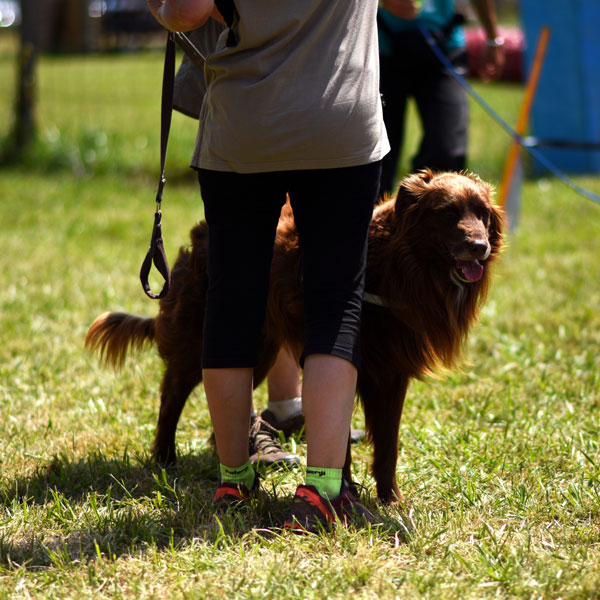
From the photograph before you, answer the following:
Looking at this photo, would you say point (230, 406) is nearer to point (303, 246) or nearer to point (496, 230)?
point (303, 246)

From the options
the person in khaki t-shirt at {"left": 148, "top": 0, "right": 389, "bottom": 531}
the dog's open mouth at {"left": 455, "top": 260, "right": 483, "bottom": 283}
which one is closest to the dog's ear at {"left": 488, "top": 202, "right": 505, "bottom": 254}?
the dog's open mouth at {"left": 455, "top": 260, "right": 483, "bottom": 283}

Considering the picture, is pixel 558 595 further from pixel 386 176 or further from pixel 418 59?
pixel 418 59

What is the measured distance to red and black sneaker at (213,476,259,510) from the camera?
2430 mm

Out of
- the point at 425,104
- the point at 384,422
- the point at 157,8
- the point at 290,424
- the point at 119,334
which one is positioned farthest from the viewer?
the point at 425,104

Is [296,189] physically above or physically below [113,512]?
above

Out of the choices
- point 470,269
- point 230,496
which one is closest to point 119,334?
point 230,496

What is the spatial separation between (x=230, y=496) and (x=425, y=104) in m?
2.03

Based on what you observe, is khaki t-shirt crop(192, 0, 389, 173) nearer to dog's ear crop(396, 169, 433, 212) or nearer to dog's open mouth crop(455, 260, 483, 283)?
dog's ear crop(396, 169, 433, 212)

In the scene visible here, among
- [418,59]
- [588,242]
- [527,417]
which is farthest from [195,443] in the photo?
[588,242]

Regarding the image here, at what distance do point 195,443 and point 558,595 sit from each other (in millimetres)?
1546

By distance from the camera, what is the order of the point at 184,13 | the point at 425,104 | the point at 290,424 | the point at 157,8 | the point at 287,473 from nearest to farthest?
the point at 184,13
the point at 157,8
the point at 287,473
the point at 290,424
the point at 425,104

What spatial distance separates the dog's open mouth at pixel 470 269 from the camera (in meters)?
2.31

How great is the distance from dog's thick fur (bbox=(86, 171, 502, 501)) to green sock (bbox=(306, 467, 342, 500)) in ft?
0.82

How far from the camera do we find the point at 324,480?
2.25 metres
